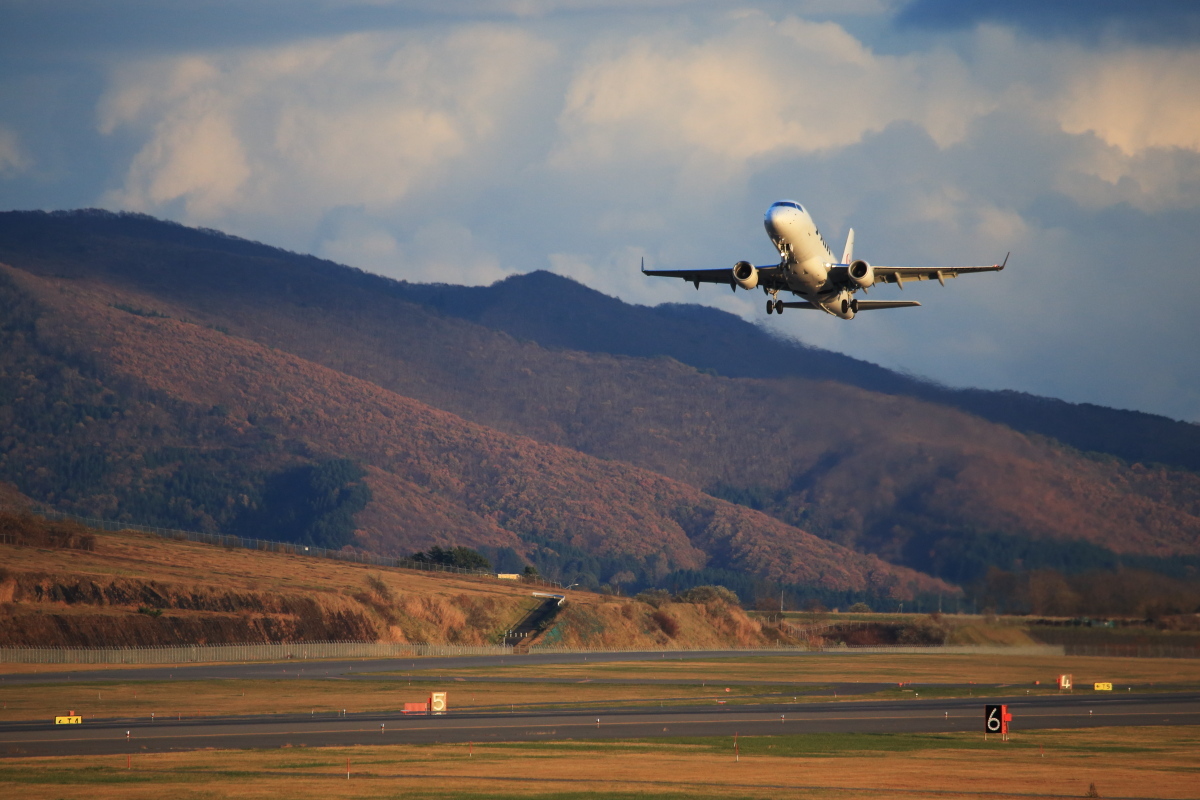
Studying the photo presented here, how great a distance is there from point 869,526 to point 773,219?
81.9 metres

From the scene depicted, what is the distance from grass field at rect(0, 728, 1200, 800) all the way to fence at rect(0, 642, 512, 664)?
5482cm

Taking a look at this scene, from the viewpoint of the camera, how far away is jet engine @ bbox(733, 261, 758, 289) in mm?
66812

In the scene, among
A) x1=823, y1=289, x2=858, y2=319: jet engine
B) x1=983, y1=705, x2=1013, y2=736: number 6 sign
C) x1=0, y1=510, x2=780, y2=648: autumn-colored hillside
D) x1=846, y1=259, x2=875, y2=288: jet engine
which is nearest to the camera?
x1=983, y1=705, x2=1013, y2=736: number 6 sign

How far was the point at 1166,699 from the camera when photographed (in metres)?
87.2

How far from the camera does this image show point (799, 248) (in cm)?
6631

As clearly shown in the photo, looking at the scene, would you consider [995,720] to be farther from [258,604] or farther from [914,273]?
[258,604]

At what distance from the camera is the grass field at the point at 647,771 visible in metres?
47.0

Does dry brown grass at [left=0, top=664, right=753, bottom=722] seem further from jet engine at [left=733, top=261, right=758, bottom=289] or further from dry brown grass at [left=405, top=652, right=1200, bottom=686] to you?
jet engine at [left=733, top=261, right=758, bottom=289]

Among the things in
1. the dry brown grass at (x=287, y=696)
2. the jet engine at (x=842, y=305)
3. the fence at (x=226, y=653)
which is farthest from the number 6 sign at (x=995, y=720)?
the fence at (x=226, y=653)

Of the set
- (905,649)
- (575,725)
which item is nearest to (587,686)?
(575,725)

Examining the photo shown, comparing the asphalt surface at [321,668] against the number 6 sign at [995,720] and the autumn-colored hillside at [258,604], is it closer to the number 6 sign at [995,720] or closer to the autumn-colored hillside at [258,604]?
the autumn-colored hillside at [258,604]

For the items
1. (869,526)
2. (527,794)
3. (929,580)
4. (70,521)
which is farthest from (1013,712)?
(70,521)

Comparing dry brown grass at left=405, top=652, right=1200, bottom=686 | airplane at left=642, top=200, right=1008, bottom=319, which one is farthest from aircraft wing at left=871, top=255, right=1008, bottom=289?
dry brown grass at left=405, top=652, right=1200, bottom=686

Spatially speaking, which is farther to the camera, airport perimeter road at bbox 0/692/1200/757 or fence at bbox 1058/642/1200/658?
fence at bbox 1058/642/1200/658
